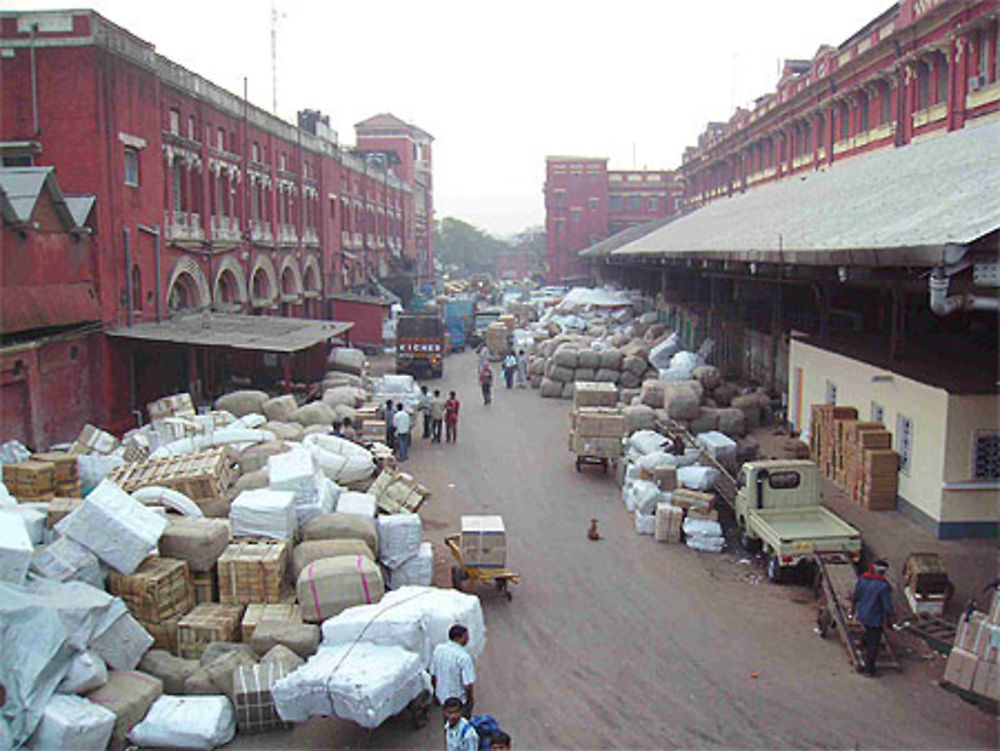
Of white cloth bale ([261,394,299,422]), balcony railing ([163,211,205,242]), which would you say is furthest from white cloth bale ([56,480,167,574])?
balcony railing ([163,211,205,242])

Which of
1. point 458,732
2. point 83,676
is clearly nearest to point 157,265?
point 83,676

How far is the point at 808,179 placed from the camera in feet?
99.2

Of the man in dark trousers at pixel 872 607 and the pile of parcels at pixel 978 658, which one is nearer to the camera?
the pile of parcels at pixel 978 658

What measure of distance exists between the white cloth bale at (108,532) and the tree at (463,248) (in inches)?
4495

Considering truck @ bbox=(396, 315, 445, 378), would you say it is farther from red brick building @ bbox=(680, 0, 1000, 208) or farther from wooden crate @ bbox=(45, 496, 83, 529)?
wooden crate @ bbox=(45, 496, 83, 529)

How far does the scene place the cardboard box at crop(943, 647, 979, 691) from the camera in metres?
8.21

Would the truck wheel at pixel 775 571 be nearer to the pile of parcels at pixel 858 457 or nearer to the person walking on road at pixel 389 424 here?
the pile of parcels at pixel 858 457

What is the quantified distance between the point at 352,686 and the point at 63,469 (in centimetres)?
777

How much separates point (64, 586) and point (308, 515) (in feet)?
11.6

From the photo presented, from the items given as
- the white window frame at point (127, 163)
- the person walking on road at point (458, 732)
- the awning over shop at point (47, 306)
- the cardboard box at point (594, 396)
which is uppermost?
the white window frame at point (127, 163)

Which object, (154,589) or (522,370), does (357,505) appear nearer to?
(154,589)

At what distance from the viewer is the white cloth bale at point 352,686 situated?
25.7 feet

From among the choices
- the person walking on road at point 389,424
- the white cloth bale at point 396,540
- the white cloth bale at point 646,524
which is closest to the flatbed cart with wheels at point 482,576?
the white cloth bale at point 396,540

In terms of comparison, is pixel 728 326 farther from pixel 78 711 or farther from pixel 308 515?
pixel 78 711
